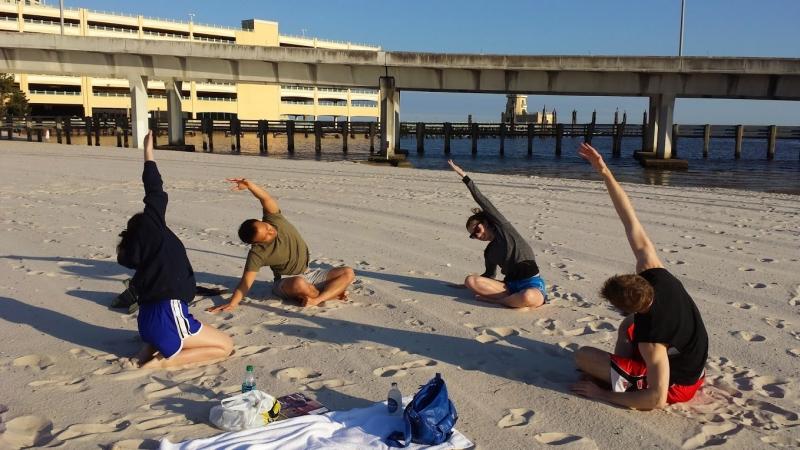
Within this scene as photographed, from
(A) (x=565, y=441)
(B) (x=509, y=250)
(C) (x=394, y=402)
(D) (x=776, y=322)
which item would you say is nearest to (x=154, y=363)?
(C) (x=394, y=402)

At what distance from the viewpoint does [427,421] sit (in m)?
3.41

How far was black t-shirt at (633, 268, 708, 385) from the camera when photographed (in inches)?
142

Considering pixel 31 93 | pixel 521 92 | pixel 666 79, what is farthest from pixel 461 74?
pixel 31 93

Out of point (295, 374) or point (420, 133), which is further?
point (420, 133)

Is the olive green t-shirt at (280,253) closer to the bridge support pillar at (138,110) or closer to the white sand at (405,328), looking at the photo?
the white sand at (405,328)

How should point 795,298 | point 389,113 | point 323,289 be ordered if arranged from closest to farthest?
1. point 323,289
2. point 795,298
3. point 389,113

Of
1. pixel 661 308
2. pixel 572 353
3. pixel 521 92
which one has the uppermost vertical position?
pixel 521 92

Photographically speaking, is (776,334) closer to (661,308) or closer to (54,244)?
(661,308)

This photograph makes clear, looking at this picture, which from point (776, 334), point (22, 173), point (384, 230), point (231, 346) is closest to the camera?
point (231, 346)

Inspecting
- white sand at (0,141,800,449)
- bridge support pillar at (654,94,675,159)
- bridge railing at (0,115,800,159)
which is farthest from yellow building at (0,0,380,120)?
white sand at (0,141,800,449)

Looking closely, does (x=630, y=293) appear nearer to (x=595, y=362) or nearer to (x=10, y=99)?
(x=595, y=362)

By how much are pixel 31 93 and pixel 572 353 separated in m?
73.9

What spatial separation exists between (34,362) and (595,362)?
3.96m

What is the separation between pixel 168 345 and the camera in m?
4.41
